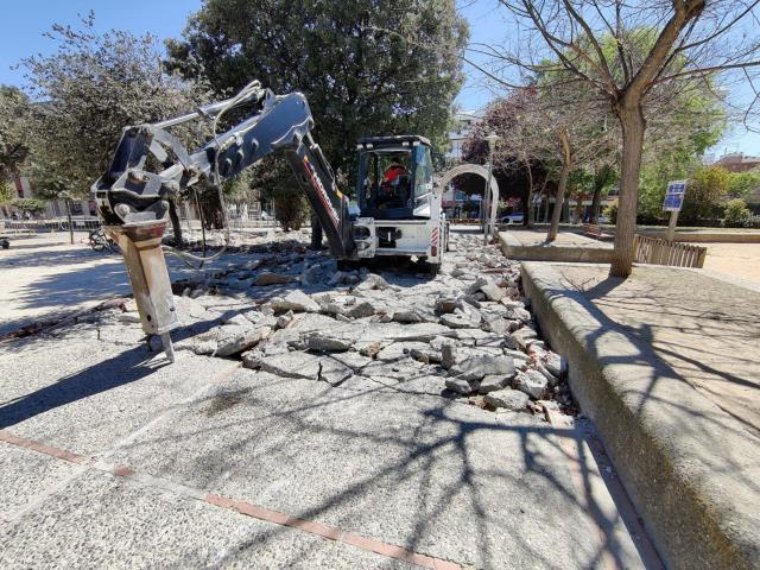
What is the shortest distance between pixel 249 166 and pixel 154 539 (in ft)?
13.3

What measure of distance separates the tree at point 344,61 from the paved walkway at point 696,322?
743 centimetres

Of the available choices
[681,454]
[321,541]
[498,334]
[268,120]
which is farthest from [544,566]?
[268,120]

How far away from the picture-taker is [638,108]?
532cm

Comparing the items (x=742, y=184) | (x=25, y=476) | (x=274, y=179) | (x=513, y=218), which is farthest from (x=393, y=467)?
(x=513, y=218)

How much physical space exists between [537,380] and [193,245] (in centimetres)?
1525

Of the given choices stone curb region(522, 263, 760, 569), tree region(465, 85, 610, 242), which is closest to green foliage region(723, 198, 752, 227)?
tree region(465, 85, 610, 242)

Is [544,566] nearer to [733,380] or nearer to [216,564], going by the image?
[216,564]

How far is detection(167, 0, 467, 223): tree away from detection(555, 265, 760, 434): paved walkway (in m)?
7.43

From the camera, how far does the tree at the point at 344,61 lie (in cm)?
1047

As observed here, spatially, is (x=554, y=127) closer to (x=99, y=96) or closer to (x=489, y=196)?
(x=489, y=196)

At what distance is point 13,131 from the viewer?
40.3 feet

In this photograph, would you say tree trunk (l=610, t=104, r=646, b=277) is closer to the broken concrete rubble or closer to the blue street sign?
the broken concrete rubble

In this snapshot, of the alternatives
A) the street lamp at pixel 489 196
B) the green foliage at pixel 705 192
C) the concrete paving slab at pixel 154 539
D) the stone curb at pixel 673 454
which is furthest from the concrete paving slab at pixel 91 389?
the green foliage at pixel 705 192

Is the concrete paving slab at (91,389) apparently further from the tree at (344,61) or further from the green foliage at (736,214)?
the green foliage at (736,214)
